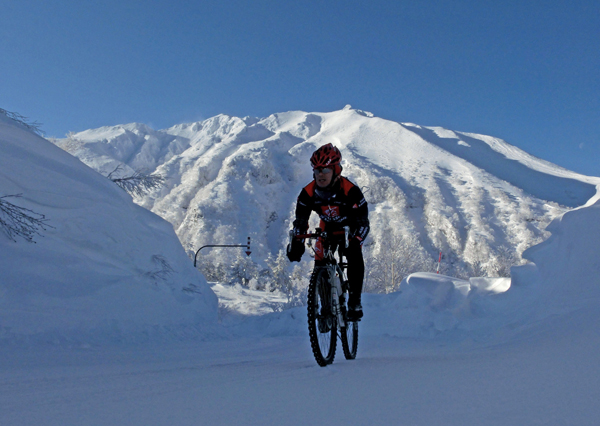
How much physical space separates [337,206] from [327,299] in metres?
1.01

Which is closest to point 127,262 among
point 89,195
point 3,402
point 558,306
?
point 89,195

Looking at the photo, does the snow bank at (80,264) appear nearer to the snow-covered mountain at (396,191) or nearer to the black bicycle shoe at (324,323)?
the black bicycle shoe at (324,323)

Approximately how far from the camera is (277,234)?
105 metres

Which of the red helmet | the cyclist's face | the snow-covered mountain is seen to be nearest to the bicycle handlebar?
the cyclist's face

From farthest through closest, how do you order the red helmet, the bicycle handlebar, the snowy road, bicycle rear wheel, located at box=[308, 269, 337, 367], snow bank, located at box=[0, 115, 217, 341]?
snow bank, located at box=[0, 115, 217, 341]
the red helmet
the bicycle handlebar
bicycle rear wheel, located at box=[308, 269, 337, 367]
the snowy road

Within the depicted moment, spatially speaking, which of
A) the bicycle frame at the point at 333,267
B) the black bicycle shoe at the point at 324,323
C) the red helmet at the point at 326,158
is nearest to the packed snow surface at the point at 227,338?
the black bicycle shoe at the point at 324,323

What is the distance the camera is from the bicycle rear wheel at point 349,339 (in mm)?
4302

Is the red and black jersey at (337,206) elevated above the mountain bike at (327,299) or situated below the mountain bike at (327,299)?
above

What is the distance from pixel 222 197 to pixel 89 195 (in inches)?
3820

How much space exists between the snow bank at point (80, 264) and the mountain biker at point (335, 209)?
14.9 feet

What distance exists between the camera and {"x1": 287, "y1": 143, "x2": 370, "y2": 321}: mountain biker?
4078mm

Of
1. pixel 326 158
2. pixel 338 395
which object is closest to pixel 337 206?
pixel 326 158

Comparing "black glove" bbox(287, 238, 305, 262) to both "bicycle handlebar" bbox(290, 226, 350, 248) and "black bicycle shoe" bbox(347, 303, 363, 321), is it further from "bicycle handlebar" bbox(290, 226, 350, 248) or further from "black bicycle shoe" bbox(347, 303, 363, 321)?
"black bicycle shoe" bbox(347, 303, 363, 321)

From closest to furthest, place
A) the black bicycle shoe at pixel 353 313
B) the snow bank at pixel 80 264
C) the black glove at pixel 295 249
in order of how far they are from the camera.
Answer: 1. the black glove at pixel 295 249
2. the black bicycle shoe at pixel 353 313
3. the snow bank at pixel 80 264
